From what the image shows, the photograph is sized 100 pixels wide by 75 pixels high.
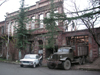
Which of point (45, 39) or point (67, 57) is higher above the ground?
point (45, 39)

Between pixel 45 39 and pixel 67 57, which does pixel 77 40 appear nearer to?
pixel 45 39

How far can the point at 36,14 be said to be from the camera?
22.4 m

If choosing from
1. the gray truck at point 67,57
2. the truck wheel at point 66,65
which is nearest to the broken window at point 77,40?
the gray truck at point 67,57

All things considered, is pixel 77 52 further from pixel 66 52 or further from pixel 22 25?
pixel 22 25

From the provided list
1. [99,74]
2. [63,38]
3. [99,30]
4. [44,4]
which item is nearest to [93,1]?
[99,30]

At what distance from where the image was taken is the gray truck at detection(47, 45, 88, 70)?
38.2 feet

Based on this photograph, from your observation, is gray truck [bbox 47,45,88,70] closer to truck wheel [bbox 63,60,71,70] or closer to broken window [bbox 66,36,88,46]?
truck wheel [bbox 63,60,71,70]

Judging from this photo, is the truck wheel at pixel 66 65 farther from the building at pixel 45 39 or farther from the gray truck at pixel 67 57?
the building at pixel 45 39

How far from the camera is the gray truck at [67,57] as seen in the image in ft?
38.2

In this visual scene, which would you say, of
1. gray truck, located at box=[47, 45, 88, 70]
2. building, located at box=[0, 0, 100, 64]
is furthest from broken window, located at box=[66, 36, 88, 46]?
gray truck, located at box=[47, 45, 88, 70]

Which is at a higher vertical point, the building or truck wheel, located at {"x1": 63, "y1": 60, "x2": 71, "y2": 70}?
the building

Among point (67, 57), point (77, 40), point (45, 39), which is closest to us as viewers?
point (67, 57)

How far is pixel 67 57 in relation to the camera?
12.2 metres

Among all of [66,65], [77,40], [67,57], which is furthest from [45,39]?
[66,65]
